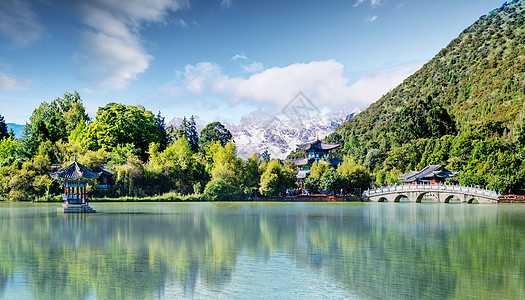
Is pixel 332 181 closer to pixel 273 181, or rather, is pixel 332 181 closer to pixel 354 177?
pixel 354 177

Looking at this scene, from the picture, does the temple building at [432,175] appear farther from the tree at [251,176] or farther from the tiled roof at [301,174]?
the tree at [251,176]

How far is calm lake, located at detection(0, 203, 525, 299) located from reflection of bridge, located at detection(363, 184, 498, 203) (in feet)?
65.6

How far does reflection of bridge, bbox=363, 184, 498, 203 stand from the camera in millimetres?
34812

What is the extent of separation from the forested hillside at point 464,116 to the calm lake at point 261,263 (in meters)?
26.9

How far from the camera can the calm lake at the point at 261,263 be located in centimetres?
781

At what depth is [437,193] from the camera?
38.8 meters

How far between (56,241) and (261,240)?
640cm

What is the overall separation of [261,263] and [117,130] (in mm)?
39550

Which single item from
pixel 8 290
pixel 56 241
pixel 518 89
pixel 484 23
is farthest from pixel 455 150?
pixel 484 23

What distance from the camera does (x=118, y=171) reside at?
128ft

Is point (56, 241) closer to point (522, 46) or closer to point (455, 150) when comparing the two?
point (455, 150)


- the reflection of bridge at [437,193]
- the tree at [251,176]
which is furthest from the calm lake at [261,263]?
the tree at [251,176]

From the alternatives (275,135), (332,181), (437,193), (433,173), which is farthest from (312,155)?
(275,135)

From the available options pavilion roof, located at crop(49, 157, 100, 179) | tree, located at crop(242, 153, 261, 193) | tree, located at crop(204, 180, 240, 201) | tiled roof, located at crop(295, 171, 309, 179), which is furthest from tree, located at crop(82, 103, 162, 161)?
pavilion roof, located at crop(49, 157, 100, 179)
